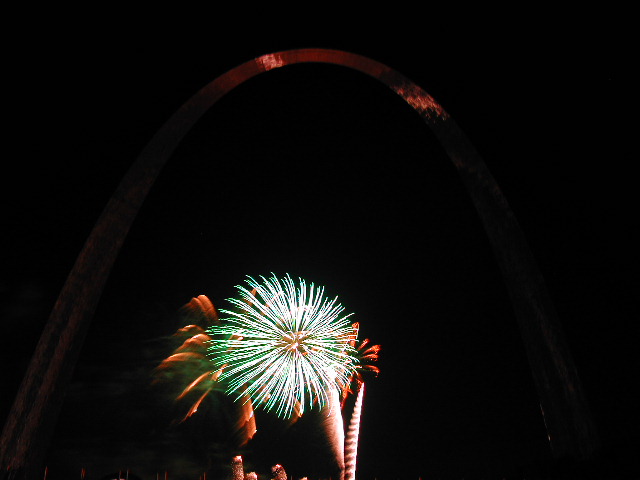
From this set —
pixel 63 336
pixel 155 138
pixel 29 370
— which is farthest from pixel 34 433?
pixel 155 138

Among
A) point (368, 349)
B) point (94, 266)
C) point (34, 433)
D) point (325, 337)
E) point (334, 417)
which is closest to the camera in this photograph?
point (34, 433)

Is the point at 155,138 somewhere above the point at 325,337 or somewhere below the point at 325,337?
above

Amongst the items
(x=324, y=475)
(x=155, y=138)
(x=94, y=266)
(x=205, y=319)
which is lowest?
(x=324, y=475)

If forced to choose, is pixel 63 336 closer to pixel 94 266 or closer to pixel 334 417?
pixel 94 266

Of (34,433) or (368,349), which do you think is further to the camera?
(368,349)

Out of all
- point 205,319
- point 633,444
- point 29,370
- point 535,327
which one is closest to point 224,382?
point 205,319

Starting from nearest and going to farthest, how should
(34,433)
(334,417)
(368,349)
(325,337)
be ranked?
(34,433) → (325,337) → (368,349) → (334,417)
